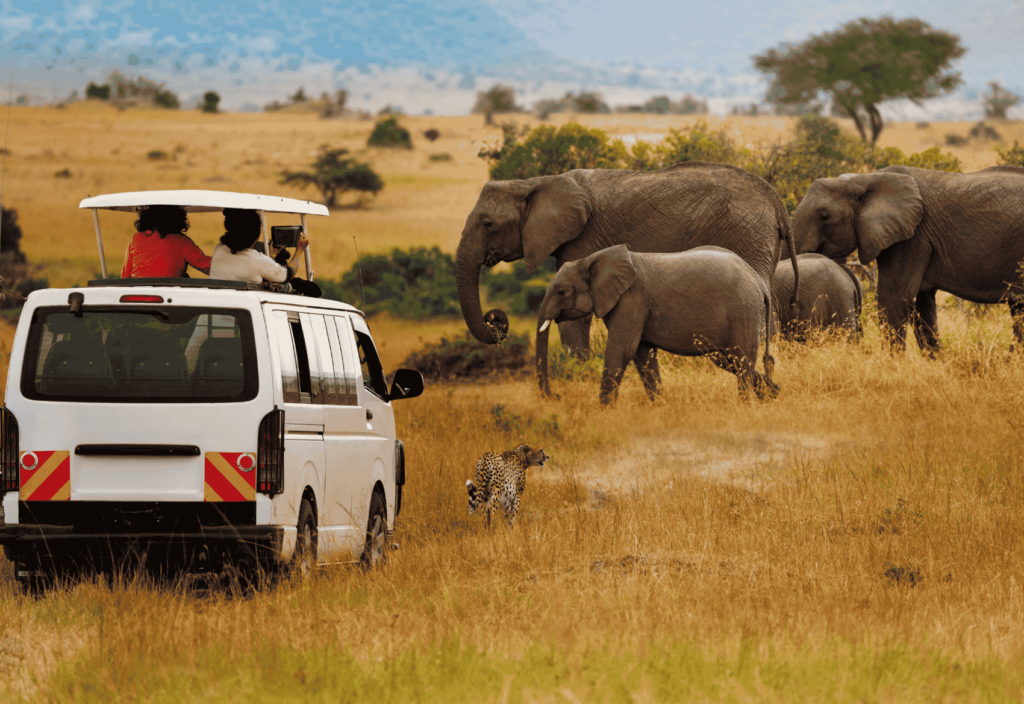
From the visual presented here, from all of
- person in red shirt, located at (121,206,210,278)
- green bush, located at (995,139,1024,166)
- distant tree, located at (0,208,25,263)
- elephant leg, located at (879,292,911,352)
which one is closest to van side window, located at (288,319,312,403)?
person in red shirt, located at (121,206,210,278)

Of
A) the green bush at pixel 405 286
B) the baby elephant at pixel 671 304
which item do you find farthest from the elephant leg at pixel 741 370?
the green bush at pixel 405 286

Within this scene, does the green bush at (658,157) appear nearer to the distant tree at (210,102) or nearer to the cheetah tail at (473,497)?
the cheetah tail at (473,497)

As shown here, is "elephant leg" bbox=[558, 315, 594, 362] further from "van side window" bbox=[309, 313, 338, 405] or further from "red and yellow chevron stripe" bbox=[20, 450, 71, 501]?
"red and yellow chevron stripe" bbox=[20, 450, 71, 501]

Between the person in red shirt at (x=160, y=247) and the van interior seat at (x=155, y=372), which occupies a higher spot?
the person in red shirt at (x=160, y=247)

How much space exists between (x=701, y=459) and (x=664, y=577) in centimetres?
497

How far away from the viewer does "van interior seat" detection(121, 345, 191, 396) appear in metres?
6.15

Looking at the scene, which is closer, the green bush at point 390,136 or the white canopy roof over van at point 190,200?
the white canopy roof over van at point 190,200

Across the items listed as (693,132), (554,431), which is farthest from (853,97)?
(554,431)

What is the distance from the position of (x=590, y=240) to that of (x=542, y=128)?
10.8 metres

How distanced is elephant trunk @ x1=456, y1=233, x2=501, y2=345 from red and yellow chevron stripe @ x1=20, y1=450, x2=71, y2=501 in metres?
10.4

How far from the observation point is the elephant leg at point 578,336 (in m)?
16.3

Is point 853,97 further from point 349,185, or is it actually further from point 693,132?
point 693,132

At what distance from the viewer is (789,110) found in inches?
3632

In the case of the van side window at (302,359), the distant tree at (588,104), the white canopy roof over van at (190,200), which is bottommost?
the distant tree at (588,104)
